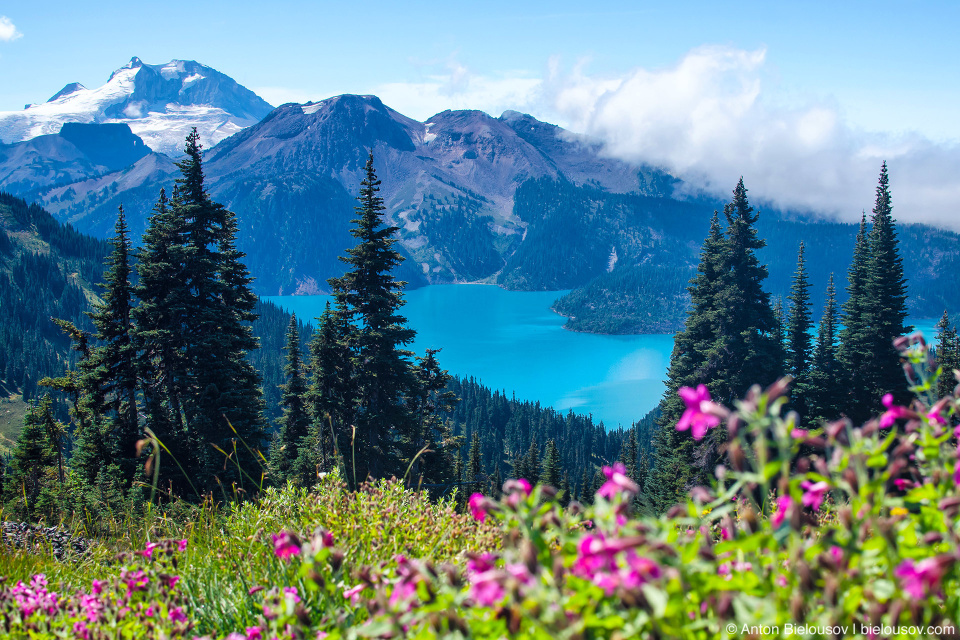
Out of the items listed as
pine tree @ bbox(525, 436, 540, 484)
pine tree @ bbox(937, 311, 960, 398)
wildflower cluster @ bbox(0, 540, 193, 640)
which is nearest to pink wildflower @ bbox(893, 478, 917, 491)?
wildflower cluster @ bbox(0, 540, 193, 640)

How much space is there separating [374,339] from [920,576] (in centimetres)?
2059

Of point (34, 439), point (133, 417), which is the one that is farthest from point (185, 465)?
point (34, 439)

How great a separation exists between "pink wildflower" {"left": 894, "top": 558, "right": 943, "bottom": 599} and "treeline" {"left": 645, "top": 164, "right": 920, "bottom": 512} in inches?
954

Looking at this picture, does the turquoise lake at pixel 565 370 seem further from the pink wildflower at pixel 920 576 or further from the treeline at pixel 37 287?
the pink wildflower at pixel 920 576

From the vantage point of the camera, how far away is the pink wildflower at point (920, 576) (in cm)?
144

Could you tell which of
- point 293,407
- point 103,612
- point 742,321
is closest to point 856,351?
point 742,321

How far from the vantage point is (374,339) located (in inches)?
848

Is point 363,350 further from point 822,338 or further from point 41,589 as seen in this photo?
point 822,338

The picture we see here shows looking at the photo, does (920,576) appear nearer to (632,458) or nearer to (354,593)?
(354,593)

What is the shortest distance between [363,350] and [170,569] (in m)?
18.9

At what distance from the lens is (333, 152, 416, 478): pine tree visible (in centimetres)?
2167

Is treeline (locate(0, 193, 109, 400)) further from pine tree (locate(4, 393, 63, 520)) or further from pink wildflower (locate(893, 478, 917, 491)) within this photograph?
pink wildflower (locate(893, 478, 917, 491))

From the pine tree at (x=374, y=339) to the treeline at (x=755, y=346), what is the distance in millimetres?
12238

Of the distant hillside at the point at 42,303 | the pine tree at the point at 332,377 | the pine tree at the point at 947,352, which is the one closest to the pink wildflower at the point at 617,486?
the pine tree at the point at 332,377
